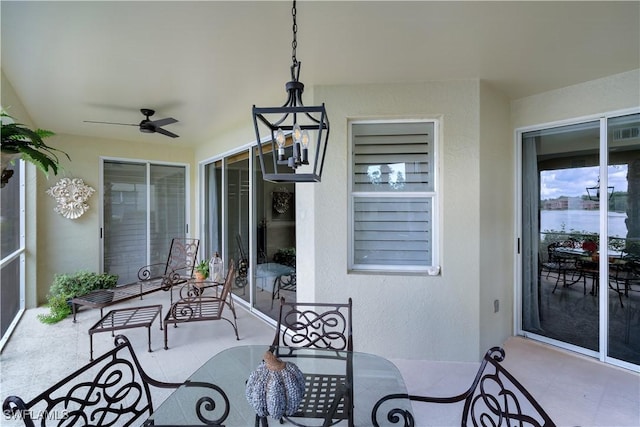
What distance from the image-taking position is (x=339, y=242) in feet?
9.43

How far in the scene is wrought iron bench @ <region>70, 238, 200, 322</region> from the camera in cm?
385

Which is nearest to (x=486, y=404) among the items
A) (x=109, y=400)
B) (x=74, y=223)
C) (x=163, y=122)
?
(x=109, y=400)

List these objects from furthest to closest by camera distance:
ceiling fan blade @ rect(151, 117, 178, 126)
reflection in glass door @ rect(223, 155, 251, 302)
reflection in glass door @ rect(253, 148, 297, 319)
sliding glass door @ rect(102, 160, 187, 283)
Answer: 1. sliding glass door @ rect(102, 160, 187, 283)
2. reflection in glass door @ rect(223, 155, 251, 302)
3. reflection in glass door @ rect(253, 148, 297, 319)
4. ceiling fan blade @ rect(151, 117, 178, 126)

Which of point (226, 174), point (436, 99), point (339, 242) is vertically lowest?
point (339, 242)

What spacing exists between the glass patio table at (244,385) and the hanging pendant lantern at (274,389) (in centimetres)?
32

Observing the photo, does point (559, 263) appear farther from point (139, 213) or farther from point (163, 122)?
point (139, 213)

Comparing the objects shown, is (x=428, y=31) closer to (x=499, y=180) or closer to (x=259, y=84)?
(x=259, y=84)

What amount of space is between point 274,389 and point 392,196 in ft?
7.07

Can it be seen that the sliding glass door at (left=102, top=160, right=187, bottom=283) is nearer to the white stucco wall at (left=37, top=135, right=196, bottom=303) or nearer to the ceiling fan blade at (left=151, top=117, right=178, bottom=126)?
the white stucco wall at (left=37, top=135, right=196, bottom=303)

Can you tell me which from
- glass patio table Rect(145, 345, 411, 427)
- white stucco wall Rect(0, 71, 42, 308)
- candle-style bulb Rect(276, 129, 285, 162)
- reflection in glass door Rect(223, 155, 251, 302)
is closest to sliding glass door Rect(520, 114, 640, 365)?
glass patio table Rect(145, 345, 411, 427)

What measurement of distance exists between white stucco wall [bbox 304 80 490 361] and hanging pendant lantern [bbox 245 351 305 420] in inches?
66.5

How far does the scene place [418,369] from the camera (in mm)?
2646

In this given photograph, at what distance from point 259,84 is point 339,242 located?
5.40 feet

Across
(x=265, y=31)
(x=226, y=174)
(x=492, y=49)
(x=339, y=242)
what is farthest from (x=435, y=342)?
(x=226, y=174)
